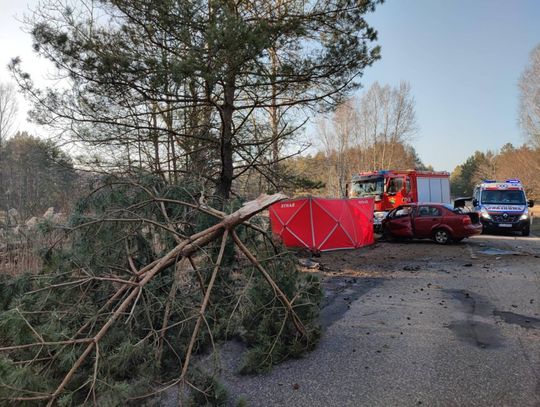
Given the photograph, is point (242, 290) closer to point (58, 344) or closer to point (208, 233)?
point (208, 233)

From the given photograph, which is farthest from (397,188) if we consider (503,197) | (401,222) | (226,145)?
(226,145)

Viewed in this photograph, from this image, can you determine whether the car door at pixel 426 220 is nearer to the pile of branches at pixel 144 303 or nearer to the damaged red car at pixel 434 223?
the damaged red car at pixel 434 223

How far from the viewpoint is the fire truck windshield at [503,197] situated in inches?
700

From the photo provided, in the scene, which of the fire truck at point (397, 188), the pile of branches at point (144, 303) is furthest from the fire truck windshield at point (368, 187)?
the pile of branches at point (144, 303)

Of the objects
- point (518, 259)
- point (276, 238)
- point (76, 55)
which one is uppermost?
point (76, 55)

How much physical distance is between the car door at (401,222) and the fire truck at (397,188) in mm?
2265

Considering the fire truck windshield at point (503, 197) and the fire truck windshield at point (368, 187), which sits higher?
the fire truck windshield at point (368, 187)

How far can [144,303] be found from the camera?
3.36 meters

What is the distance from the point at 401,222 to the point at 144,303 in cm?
1318

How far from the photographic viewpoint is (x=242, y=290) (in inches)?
163

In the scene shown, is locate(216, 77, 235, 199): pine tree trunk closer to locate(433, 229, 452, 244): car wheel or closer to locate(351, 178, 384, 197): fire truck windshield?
locate(433, 229, 452, 244): car wheel

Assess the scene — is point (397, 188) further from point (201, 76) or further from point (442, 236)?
point (201, 76)

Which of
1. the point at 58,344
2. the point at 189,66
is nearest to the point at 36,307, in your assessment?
the point at 58,344

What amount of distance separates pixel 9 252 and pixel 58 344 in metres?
6.24
